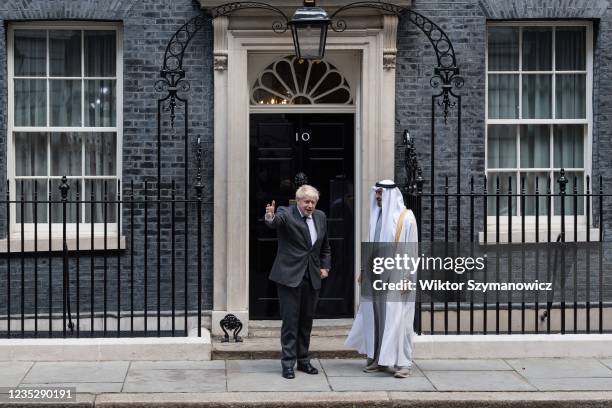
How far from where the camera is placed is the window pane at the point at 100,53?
1238 centimetres

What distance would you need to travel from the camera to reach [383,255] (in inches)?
407

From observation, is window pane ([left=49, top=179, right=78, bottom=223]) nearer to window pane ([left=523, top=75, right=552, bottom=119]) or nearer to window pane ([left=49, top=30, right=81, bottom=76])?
window pane ([left=49, top=30, right=81, bottom=76])

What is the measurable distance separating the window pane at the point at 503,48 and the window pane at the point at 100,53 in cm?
425

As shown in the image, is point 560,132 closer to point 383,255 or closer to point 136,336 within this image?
point 383,255

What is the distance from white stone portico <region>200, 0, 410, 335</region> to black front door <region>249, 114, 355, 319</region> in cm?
32

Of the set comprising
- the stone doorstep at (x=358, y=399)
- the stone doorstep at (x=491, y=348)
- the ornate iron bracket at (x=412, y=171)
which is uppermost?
the ornate iron bracket at (x=412, y=171)

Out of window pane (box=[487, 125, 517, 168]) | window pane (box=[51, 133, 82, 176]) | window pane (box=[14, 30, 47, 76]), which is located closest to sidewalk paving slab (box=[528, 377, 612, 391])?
window pane (box=[487, 125, 517, 168])

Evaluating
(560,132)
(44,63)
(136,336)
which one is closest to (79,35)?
(44,63)

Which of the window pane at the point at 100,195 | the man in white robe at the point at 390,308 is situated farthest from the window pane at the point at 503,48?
the window pane at the point at 100,195

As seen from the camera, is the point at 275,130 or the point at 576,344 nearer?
the point at 576,344

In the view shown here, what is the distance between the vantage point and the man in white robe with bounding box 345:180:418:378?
10117mm

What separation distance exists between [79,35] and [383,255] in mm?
4491

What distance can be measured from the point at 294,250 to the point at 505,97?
3.93 m

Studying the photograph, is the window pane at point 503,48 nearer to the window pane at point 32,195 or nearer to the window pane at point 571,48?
the window pane at point 571,48
